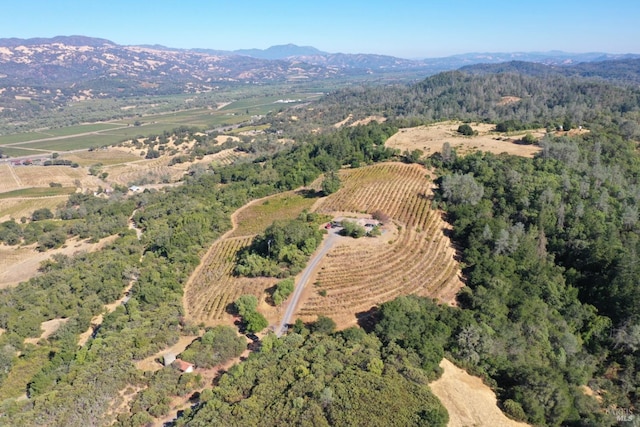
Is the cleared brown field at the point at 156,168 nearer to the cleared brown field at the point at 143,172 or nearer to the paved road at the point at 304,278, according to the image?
the cleared brown field at the point at 143,172

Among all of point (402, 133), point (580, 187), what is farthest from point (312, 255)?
point (402, 133)

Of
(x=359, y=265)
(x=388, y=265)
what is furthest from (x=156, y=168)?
(x=388, y=265)

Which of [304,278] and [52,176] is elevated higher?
[304,278]

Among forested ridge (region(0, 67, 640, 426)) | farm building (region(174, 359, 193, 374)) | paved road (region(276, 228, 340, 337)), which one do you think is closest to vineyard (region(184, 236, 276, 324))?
forested ridge (region(0, 67, 640, 426))

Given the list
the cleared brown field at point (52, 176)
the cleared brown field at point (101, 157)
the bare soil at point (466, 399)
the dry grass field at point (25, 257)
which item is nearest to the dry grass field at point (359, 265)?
the bare soil at point (466, 399)

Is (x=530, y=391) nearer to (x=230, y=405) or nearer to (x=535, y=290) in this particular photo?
(x=535, y=290)

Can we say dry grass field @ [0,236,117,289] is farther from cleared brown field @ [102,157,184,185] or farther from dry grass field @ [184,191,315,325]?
cleared brown field @ [102,157,184,185]

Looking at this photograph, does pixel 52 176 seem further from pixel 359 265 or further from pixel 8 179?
pixel 359 265
